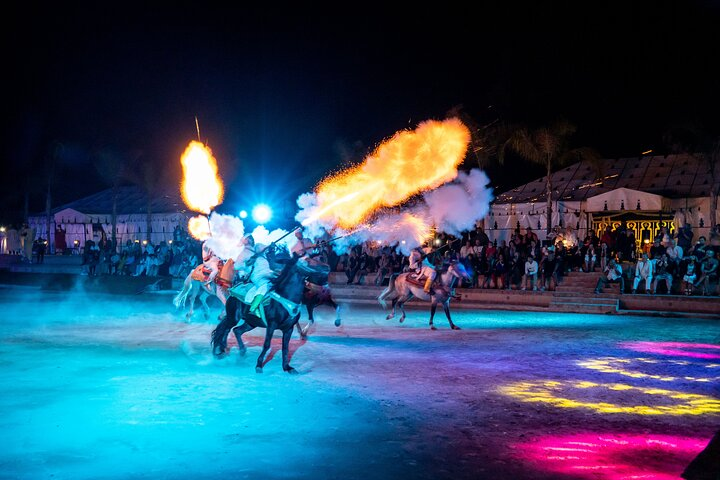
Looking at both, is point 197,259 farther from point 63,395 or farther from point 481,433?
point 481,433

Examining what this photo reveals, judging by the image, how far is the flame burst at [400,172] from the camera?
19172mm

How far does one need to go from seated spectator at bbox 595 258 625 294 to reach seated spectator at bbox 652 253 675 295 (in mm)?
1065

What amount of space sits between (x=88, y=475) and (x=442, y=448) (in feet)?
10.9

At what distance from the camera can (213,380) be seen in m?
9.96

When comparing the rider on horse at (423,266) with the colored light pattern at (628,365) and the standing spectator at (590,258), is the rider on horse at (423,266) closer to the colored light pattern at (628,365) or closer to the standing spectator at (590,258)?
the colored light pattern at (628,365)

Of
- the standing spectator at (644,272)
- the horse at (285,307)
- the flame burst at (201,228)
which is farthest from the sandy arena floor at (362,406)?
the standing spectator at (644,272)

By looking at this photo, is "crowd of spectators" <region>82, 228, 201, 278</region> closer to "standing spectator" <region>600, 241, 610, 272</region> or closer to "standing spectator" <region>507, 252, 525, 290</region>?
"standing spectator" <region>507, 252, 525, 290</region>

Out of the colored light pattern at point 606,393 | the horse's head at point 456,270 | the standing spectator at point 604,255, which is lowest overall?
the colored light pattern at point 606,393

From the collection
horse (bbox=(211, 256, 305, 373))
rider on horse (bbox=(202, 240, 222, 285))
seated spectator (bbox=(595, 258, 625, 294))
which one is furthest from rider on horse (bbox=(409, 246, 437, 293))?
seated spectator (bbox=(595, 258, 625, 294))

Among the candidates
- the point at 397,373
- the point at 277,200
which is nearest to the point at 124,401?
the point at 397,373

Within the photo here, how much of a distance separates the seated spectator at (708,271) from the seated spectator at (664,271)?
33.3 inches

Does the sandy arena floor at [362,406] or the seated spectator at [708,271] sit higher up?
the seated spectator at [708,271]

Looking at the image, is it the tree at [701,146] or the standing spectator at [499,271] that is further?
the tree at [701,146]

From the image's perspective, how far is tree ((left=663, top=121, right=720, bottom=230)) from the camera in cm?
2639
